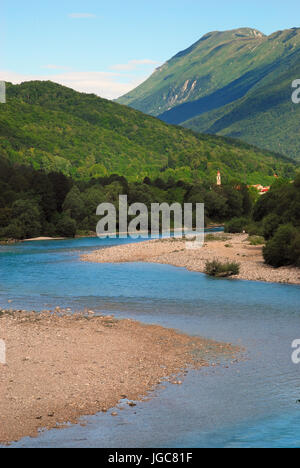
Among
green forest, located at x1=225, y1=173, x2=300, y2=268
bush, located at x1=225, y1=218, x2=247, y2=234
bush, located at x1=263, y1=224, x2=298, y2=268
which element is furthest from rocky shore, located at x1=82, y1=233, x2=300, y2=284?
bush, located at x1=225, y1=218, x2=247, y2=234

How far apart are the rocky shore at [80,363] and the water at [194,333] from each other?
0.88m

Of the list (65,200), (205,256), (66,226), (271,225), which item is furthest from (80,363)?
(65,200)

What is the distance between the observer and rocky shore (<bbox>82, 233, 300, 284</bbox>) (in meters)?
54.1

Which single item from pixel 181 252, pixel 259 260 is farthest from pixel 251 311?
pixel 181 252

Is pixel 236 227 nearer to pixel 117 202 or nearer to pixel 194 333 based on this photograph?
pixel 117 202

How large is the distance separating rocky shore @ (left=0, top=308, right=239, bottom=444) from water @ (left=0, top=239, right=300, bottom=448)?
2.87ft

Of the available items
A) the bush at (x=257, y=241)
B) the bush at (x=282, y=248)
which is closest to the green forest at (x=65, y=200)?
the bush at (x=257, y=241)

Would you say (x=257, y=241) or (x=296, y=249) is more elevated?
(x=296, y=249)

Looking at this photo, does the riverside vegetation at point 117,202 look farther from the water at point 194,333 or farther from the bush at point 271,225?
the water at point 194,333

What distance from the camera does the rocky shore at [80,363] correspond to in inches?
824

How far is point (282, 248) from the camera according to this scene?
2264 inches

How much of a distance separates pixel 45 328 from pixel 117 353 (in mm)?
5974

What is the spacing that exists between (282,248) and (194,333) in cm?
2635

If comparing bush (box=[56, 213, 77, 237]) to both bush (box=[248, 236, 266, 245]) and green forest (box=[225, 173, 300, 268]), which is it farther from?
bush (box=[248, 236, 266, 245])
